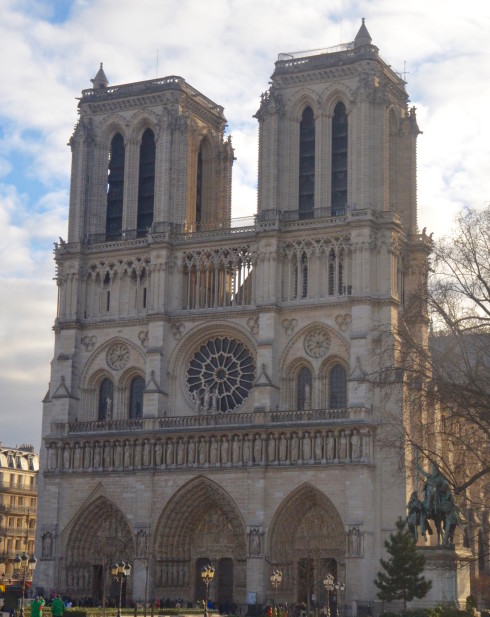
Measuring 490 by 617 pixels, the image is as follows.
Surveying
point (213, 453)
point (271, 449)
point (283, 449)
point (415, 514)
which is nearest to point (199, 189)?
point (213, 453)

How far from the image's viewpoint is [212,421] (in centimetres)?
5803

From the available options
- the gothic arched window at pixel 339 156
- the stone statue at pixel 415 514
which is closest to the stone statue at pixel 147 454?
the gothic arched window at pixel 339 156

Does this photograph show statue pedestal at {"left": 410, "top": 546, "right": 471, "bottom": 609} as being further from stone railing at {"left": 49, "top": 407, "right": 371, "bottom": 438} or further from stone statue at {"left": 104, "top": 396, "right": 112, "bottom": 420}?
stone statue at {"left": 104, "top": 396, "right": 112, "bottom": 420}

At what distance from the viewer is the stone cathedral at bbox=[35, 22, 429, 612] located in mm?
55469

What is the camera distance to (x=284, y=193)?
2354 inches

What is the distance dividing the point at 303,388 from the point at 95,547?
41.2 ft

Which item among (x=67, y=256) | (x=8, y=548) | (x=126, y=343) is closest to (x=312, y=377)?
(x=126, y=343)

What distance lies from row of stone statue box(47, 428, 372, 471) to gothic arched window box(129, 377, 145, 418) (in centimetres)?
229

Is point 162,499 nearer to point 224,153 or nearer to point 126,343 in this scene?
point 126,343

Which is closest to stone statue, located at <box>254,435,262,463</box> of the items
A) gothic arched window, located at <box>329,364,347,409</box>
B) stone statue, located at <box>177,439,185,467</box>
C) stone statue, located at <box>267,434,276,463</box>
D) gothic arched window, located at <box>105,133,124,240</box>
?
stone statue, located at <box>267,434,276,463</box>

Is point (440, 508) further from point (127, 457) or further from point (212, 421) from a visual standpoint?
point (127, 457)

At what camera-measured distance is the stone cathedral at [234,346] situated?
55.5 m

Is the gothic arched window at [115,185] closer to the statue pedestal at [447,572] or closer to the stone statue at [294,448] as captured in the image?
the stone statue at [294,448]

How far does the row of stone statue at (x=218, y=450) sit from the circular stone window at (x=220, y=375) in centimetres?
220
